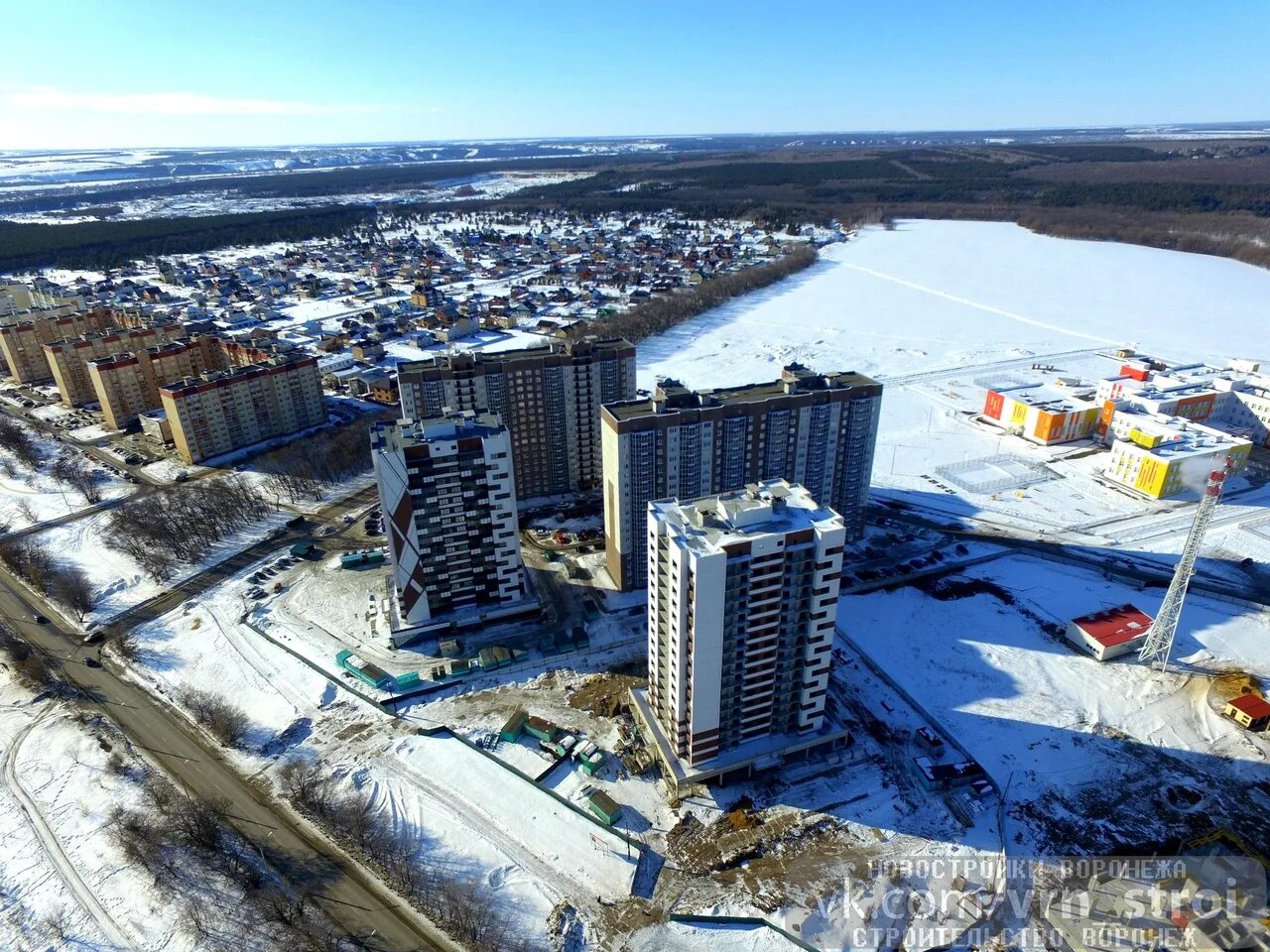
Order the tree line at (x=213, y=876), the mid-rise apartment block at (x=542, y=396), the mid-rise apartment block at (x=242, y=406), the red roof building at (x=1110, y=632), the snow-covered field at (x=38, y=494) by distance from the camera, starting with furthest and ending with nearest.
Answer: the mid-rise apartment block at (x=242, y=406) < the snow-covered field at (x=38, y=494) < the mid-rise apartment block at (x=542, y=396) < the red roof building at (x=1110, y=632) < the tree line at (x=213, y=876)

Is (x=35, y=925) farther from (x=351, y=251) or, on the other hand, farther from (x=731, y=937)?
(x=351, y=251)

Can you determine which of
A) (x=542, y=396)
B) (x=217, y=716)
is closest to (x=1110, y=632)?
(x=542, y=396)

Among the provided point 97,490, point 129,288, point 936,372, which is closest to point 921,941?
point 97,490

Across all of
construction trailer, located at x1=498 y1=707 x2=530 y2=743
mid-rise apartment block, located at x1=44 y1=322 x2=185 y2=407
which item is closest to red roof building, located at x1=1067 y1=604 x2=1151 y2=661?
construction trailer, located at x1=498 y1=707 x2=530 y2=743

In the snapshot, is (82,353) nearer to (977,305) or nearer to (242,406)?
(242,406)

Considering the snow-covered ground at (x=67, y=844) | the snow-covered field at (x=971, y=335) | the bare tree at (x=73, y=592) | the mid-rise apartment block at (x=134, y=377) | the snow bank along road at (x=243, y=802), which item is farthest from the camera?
the mid-rise apartment block at (x=134, y=377)

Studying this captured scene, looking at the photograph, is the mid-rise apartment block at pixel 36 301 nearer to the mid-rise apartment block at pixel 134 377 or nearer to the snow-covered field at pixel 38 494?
the mid-rise apartment block at pixel 134 377

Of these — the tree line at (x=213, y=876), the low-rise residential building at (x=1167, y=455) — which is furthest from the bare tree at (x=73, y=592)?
the low-rise residential building at (x=1167, y=455)

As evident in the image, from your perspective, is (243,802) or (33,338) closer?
(243,802)
